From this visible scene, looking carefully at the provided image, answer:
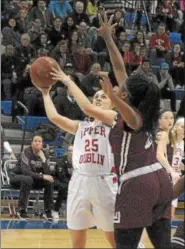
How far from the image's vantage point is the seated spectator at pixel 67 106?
6428 mm

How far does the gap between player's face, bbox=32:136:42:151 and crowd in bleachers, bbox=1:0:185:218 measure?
0.33m

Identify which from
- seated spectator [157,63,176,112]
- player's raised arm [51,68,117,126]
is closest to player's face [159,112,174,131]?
seated spectator [157,63,176,112]

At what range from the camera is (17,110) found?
23.0ft

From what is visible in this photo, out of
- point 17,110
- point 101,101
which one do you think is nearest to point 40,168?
point 17,110

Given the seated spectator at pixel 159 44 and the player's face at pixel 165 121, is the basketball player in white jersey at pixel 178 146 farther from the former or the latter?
the seated spectator at pixel 159 44

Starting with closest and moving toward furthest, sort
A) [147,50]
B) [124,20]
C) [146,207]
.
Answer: [146,207]
[124,20]
[147,50]

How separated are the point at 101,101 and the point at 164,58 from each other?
371cm

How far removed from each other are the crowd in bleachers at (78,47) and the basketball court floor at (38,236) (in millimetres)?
1058

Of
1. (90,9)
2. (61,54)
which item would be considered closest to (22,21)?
(61,54)

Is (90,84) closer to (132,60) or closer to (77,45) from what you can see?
(77,45)

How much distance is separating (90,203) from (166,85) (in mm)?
3528

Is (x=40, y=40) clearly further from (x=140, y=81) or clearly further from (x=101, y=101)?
(x=140, y=81)

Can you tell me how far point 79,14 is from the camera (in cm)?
732

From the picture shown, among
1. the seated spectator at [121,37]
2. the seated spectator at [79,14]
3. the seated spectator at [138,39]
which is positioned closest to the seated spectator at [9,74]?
the seated spectator at [79,14]
